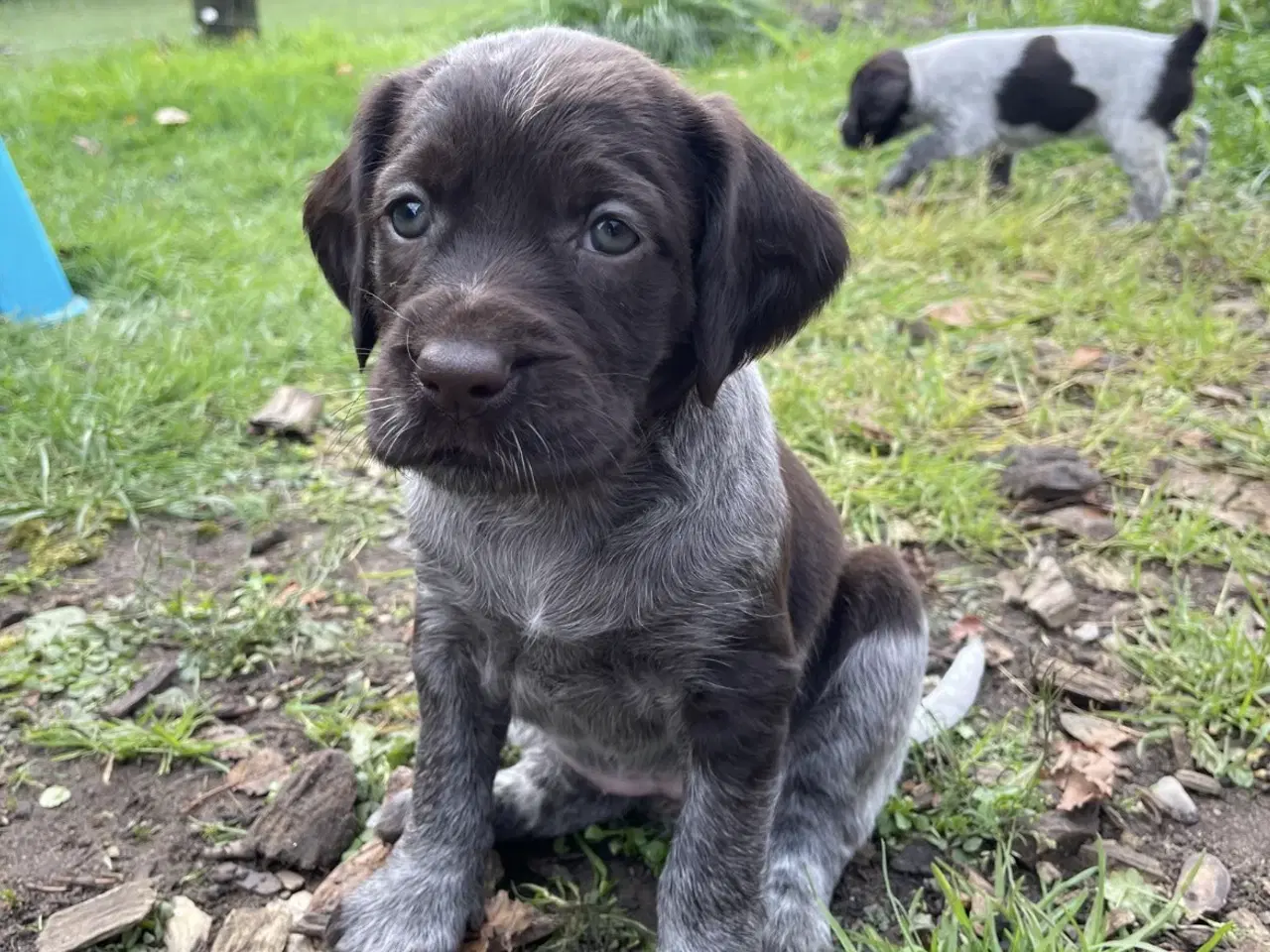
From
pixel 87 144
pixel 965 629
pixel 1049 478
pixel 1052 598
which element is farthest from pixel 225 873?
pixel 87 144

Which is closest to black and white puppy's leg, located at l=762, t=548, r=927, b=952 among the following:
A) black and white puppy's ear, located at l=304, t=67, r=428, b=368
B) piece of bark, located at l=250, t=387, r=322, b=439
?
black and white puppy's ear, located at l=304, t=67, r=428, b=368

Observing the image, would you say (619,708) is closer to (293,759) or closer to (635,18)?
(293,759)

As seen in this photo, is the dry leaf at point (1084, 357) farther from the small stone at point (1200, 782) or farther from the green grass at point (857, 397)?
the small stone at point (1200, 782)

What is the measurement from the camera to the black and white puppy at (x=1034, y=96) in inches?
292

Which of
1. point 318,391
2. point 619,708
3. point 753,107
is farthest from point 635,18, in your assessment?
point 619,708

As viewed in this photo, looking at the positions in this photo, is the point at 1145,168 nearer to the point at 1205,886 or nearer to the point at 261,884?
the point at 1205,886

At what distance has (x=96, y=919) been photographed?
8.17 ft

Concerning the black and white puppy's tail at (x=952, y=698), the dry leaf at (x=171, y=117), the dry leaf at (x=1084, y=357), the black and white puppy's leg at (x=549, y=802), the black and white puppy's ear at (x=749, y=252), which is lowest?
the dry leaf at (x=171, y=117)

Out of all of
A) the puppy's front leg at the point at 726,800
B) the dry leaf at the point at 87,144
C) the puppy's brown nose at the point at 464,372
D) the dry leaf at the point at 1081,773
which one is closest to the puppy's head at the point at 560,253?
the puppy's brown nose at the point at 464,372

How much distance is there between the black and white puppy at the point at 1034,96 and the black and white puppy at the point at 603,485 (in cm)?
600

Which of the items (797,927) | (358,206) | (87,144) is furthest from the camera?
(87,144)

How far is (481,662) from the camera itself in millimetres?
→ 2555

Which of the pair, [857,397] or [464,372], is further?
[857,397]

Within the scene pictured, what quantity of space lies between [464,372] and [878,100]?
7.29 m
